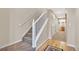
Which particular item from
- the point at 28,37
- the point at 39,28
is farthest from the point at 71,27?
the point at 28,37

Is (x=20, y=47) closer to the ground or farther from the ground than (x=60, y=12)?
closer to the ground

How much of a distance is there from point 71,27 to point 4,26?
2.88ft

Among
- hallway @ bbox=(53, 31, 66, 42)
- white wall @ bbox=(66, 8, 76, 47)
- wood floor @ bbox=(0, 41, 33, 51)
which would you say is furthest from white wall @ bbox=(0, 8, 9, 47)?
white wall @ bbox=(66, 8, 76, 47)

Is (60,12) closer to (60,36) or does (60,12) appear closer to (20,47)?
(60,36)

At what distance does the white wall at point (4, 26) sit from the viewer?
1.71 metres

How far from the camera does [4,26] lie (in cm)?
172

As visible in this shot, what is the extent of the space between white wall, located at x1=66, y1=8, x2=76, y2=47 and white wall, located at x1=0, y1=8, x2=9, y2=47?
0.79 metres

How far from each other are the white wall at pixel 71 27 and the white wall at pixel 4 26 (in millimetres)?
794

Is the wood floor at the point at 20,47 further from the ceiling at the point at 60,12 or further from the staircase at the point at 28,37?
the ceiling at the point at 60,12

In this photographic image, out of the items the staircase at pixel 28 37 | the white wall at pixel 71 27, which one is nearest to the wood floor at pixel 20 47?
the staircase at pixel 28 37

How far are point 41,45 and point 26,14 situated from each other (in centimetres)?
45
